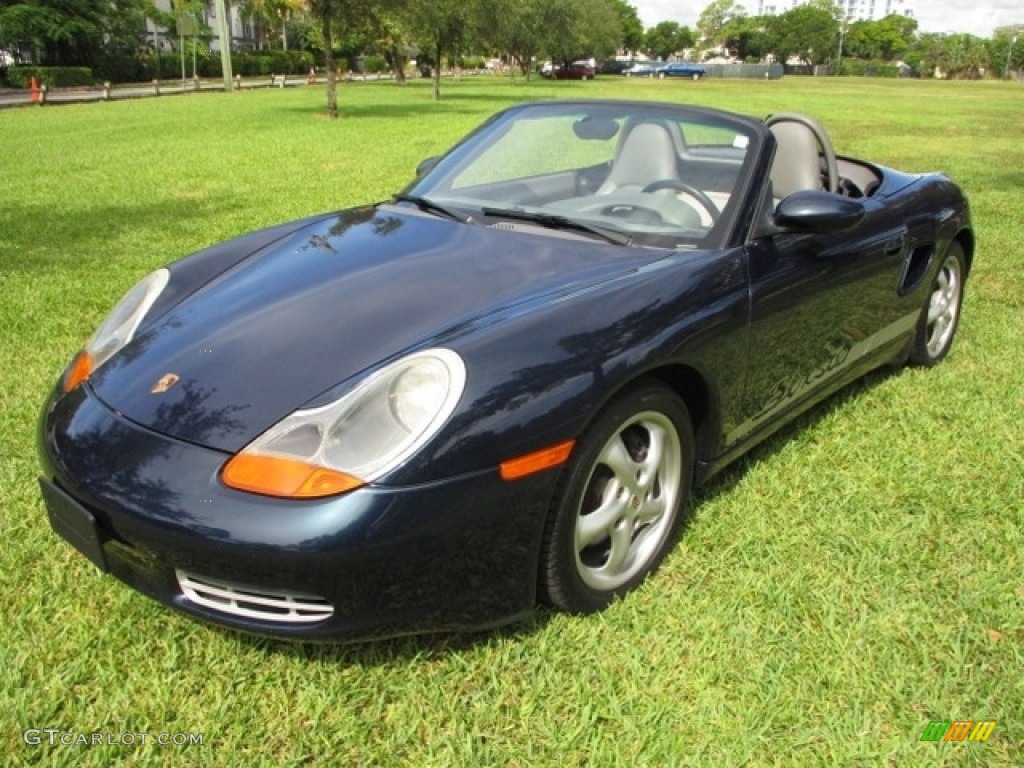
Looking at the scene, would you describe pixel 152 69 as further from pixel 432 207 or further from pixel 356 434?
pixel 356 434

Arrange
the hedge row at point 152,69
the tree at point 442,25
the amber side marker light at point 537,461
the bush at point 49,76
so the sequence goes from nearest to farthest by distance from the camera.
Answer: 1. the amber side marker light at point 537,461
2. the tree at point 442,25
3. the bush at point 49,76
4. the hedge row at point 152,69

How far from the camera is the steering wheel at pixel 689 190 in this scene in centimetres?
279

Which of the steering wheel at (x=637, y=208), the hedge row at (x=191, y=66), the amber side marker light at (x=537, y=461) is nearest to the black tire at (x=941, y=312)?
the steering wheel at (x=637, y=208)

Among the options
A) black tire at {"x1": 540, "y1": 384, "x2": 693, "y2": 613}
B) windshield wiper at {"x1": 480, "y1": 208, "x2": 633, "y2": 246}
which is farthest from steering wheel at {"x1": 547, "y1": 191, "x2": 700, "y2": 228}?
black tire at {"x1": 540, "y1": 384, "x2": 693, "y2": 613}

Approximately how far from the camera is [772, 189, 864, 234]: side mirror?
105 inches

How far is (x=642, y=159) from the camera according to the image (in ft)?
10.6

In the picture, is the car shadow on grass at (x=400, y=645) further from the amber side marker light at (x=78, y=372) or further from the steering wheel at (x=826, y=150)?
the steering wheel at (x=826, y=150)

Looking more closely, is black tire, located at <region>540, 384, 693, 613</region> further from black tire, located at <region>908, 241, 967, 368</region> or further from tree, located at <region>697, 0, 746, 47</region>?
tree, located at <region>697, 0, 746, 47</region>

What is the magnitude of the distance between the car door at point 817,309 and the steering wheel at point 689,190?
18 cm

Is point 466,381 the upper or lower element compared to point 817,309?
upper

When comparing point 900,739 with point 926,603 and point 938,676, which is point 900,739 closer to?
point 938,676

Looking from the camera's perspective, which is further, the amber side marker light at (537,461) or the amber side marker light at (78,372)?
A: the amber side marker light at (78,372)

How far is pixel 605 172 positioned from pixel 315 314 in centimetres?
152

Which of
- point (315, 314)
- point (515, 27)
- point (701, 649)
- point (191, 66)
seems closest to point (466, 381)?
point (315, 314)
